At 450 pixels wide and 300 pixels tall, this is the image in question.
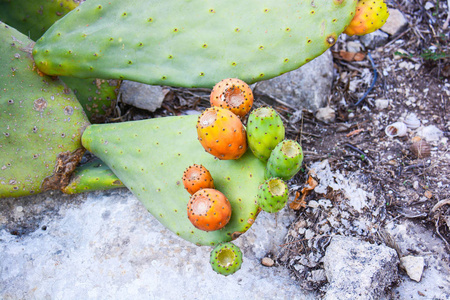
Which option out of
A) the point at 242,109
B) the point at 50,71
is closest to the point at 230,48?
the point at 242,109

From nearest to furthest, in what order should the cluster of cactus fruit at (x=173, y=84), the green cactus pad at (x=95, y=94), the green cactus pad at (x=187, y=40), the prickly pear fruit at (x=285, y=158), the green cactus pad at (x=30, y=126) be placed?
1. the prickly pear fruit at (x=285, y=158)
2. the cluster of cactus fruit at (x=173, y=84)
3. the green cactus pad at (x=187, y=40)
4. the green cactus pad at (x=30, y=126)
5. the green cactus pad at (x=95, y=94)

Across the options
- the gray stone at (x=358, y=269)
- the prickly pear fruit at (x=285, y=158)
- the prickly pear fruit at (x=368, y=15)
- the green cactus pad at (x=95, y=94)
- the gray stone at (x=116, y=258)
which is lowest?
the gray stone at (x=116, y=258)

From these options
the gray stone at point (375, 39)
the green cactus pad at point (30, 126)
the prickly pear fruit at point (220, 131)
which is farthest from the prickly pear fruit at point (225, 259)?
the gray stone at point (375, 39)

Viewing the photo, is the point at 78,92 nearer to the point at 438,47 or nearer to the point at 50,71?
the point at 50,71

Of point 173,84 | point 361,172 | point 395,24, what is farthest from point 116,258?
point 395,24

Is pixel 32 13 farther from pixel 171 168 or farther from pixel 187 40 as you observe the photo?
pixel 171 168

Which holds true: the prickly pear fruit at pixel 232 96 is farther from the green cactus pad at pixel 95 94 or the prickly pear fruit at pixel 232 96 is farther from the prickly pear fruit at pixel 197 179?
the green cactus pad at pixel 95 94
